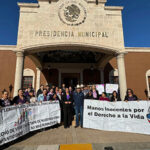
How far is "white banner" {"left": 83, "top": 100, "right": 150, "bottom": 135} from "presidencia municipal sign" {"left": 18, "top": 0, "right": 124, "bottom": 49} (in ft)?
14.1

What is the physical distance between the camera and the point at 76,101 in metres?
4.89

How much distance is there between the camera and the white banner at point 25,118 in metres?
3.25

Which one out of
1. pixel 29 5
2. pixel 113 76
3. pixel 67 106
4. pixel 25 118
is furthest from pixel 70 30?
pixel 113 76

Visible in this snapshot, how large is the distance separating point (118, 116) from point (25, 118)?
360 cm

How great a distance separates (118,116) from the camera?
4348mm

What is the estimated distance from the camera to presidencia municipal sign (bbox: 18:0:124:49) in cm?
709

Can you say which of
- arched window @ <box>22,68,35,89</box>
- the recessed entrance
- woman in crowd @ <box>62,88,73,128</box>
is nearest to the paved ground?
woman in crowd @ <box>62,88,73,128</box>

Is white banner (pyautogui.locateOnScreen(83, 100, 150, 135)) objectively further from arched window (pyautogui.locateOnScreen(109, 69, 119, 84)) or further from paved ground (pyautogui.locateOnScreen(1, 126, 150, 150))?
arched window (pyautogui.locateOnScreen(109, 69, 119, 84))

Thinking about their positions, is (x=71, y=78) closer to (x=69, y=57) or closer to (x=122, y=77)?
(x=69, y=57)

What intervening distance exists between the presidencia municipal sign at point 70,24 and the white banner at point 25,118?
4302 mm

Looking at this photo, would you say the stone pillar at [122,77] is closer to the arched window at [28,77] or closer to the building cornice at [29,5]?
the building cornice at [29,5]

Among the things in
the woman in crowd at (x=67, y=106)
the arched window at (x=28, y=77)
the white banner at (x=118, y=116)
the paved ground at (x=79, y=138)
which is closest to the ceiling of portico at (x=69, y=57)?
the arched window at (x=28, y=77)

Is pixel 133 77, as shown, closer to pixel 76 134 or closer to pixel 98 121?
pixel 98 121

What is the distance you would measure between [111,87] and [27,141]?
5.78 metres
